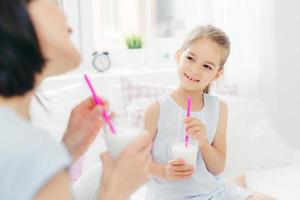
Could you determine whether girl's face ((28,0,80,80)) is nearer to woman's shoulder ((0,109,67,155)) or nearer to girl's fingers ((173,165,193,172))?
woman's shoulder ((0,109,67,155))

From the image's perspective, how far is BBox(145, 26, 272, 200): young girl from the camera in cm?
159

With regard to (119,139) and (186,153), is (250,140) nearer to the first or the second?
(186,153)

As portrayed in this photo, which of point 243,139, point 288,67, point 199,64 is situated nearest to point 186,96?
point 199,64

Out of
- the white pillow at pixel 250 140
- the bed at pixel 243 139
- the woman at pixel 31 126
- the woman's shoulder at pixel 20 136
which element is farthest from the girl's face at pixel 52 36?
the white pillow at pixel 250 140

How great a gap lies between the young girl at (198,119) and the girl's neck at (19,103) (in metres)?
0.73

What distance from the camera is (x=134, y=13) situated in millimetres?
2648

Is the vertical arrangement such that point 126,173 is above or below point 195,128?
above

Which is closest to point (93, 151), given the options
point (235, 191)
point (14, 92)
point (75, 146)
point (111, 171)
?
point (235, 191)

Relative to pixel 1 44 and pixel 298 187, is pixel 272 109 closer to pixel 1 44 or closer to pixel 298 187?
pixel 298 187

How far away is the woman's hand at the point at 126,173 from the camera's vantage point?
0.93m

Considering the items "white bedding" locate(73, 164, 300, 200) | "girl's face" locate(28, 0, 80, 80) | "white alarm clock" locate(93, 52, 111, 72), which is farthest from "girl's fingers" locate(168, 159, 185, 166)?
"white alarm clock" locate(93, 52, 111, 72)

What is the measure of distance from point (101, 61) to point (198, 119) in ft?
3.44

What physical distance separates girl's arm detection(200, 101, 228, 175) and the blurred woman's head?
0.78m

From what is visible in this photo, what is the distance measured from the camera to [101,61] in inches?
97.3
